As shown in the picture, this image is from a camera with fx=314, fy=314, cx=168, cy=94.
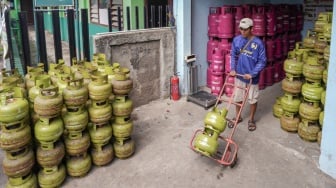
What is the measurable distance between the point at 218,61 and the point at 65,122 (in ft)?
13.6

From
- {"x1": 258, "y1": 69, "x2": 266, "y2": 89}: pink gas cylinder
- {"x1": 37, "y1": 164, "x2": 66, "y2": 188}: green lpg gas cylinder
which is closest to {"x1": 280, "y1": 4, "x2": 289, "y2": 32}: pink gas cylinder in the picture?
{"x1": 258, "y1": 69, "x2": 266, "y2": 89}: pink gas cylinder

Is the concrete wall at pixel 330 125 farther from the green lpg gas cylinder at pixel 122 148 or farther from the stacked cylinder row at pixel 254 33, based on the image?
the stacked cylinder row at pixel 254 33

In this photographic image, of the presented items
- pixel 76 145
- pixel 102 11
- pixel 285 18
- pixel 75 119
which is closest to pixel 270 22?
pixel 285 18

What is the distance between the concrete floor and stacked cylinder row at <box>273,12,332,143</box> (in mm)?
240

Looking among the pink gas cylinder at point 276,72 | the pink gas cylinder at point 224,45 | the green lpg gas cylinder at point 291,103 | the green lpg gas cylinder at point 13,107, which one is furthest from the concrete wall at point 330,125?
the green lpg gas cylinder at point 13,107

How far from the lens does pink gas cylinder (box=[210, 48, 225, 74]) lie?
7.25 m

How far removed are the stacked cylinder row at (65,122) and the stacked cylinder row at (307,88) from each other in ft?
9.23

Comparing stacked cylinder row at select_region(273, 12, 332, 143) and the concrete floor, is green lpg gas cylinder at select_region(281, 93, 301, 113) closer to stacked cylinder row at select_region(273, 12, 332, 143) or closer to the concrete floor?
stacked cylinder row at select_region(273, 12, 332, 143)

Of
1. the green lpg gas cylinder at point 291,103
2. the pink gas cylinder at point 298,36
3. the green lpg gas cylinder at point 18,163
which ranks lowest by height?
the green lpg gas cylinder at point 18,163

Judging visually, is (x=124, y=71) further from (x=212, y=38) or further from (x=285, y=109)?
(x=212, y=38)

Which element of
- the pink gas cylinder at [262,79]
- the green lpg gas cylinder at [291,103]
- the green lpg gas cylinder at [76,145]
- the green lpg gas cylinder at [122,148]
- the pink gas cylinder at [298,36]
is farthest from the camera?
the pink gas cylinder at [298,36]

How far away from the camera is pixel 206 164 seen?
474 cm

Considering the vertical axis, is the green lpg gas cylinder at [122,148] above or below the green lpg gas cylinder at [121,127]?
below

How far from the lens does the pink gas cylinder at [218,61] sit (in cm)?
725
